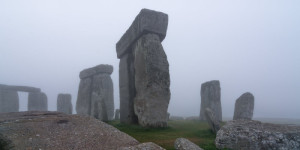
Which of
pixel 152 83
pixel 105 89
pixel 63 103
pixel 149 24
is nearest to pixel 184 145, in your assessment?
pixel 152 83

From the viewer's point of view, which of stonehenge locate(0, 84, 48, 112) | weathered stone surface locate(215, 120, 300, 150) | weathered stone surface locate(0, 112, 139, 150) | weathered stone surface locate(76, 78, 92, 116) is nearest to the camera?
weathered stone surface locate(0, 112, 139, 150)

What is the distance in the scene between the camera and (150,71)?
10.4 metres

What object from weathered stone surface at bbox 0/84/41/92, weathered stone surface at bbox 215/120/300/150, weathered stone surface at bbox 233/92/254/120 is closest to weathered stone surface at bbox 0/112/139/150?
weathered stone surface at bbox 215/120/300/150

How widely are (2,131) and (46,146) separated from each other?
134 cm

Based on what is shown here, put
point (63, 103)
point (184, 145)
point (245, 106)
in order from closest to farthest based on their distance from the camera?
point (184, 145)
point (245, 106)
point (63, 103)

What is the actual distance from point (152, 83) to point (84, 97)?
11972 mm

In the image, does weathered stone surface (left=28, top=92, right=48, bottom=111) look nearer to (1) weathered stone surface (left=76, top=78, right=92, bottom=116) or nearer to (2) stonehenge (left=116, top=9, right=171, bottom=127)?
(1) weathered stone surface (left=76, top=78, right=92, bottom=116)

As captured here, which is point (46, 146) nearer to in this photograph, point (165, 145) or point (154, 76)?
point (165, 145)

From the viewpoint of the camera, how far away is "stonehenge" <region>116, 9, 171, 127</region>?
10.3m

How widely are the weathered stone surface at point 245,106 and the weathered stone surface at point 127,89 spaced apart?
286 inches

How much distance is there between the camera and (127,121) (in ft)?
40.6

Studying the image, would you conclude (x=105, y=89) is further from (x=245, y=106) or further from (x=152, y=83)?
(x=245, y=106)

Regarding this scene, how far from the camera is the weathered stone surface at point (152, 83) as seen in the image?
10.2 m

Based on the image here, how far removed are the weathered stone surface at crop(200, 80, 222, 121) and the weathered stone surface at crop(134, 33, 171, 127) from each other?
29.9ft
